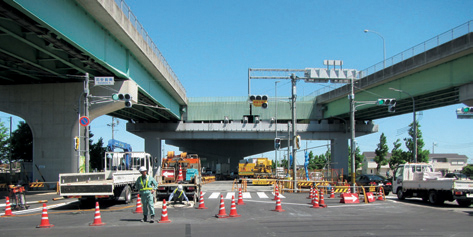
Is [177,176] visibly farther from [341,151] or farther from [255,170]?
[341,151]

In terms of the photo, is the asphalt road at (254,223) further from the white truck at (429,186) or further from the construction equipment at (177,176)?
the white truck at (429,186)

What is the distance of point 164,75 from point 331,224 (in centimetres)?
2703

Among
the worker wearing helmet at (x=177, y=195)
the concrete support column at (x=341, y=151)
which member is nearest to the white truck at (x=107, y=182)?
the worker wearing helmet at (x=177, y=195)

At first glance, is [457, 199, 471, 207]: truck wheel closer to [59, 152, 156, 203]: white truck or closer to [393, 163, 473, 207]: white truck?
[393, 163, 473, 207]: white truck

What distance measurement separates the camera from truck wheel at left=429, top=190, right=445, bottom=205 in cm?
2103

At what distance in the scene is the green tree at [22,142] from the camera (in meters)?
55.3

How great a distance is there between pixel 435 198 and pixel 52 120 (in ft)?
92.1

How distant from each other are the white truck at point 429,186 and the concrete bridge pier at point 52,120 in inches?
851

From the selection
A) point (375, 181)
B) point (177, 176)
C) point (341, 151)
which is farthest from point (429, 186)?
point (341, 151)

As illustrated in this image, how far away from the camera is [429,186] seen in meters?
21.5

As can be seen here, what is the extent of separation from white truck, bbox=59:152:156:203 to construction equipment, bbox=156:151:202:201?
1746 millimetres

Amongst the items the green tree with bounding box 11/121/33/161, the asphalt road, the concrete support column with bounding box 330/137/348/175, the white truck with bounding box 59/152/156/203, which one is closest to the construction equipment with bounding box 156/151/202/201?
the asphalt road

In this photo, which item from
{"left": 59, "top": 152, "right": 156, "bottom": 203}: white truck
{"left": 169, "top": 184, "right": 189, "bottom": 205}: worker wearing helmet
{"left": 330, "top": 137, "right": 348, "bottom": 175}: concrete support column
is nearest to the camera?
{"left": 59, "top": 152, "right": 156, "bottom": 203}: white truck

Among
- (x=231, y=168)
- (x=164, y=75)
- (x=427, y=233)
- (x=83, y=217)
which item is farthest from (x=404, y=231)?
(x=231, y=168)
